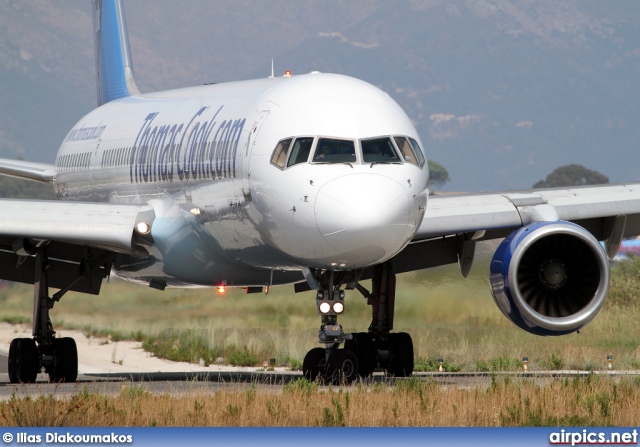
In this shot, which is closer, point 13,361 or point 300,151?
point 300,151

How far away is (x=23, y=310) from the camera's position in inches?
1564

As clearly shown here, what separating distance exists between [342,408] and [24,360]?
9037mm

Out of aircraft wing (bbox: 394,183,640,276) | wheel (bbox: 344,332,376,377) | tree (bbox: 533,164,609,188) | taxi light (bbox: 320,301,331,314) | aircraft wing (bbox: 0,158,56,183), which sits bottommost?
wheel (bbox: 344,332,376,377)

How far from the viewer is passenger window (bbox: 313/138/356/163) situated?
62.3ft

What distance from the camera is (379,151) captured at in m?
19.2

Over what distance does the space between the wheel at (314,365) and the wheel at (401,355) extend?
404 centimetres

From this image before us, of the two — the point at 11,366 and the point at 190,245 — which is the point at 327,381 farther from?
the point at 11,366

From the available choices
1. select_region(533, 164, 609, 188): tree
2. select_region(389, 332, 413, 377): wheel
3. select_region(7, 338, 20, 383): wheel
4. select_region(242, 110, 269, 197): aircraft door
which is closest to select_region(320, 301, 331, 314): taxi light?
select_region(242, 110, 269, 197): aircraft door

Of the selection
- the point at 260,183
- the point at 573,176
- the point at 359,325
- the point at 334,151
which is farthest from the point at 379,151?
the point at 573,176

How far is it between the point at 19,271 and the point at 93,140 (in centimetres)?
430

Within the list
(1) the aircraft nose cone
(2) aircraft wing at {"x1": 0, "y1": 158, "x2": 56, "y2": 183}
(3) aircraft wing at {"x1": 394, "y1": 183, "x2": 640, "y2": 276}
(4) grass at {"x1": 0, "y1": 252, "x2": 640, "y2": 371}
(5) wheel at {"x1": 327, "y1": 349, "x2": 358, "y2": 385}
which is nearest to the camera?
(1) the aircraft nose cone

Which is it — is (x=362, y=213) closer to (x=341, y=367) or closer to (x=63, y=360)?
(x=341, y=367)

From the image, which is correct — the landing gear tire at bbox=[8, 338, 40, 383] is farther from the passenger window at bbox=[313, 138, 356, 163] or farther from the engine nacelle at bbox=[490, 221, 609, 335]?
the engine nacelle at bbox=[490, 221, 609, 335]

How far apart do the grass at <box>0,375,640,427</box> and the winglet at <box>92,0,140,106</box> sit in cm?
1589
